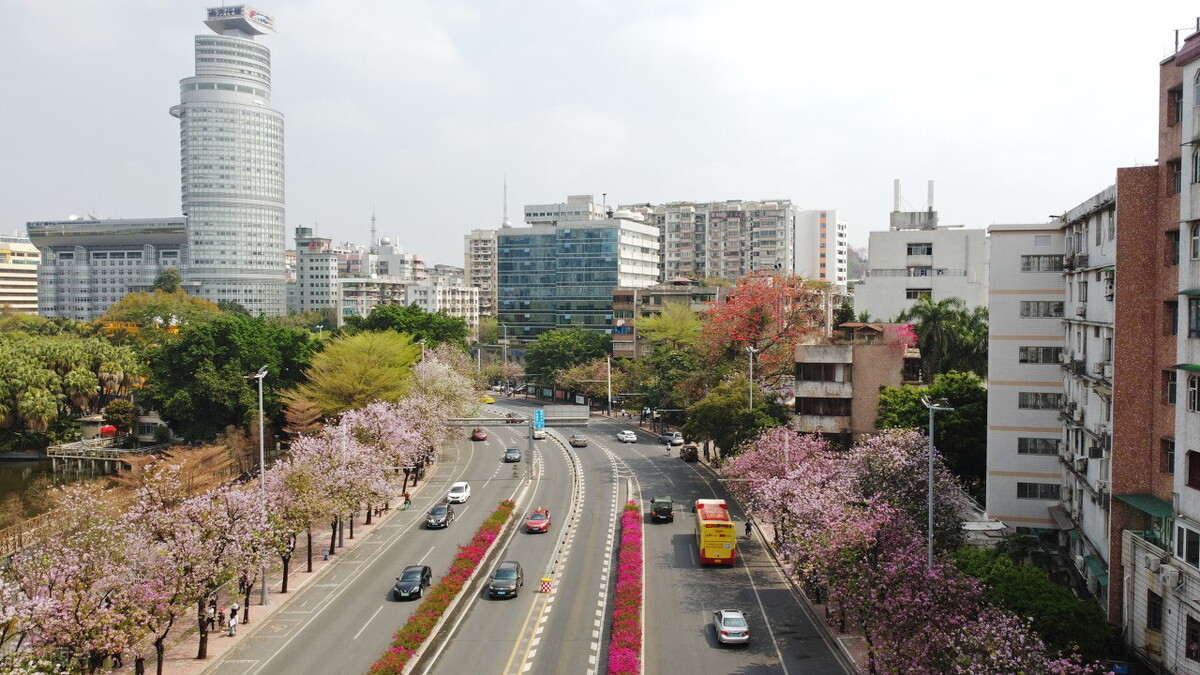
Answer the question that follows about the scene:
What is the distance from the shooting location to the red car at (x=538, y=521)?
4978 centimetres

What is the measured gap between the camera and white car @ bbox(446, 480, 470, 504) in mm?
57750

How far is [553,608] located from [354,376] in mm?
37491

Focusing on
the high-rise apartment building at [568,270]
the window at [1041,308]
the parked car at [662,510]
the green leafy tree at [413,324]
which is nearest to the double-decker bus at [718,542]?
the parked car at [662,510]

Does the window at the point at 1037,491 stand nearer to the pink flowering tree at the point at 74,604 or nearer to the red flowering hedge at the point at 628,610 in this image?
the red flowering hedge at the point at 628,610

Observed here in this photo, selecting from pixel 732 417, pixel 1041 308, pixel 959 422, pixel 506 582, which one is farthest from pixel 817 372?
pixel 506 582

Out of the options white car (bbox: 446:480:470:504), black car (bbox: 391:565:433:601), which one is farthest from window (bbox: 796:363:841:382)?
black car (bbox: 391:565:433:601)

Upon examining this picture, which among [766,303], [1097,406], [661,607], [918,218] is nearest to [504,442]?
[766,303]

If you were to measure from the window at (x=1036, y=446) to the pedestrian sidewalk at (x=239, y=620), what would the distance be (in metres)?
31.8

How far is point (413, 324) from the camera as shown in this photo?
334 ft

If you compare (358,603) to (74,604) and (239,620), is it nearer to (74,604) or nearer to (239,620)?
(239,620)

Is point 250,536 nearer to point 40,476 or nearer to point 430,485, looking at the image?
point 430,485

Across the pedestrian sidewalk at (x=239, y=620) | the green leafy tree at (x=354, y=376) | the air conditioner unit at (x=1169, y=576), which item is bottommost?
the pedestrian sidewalk at (x=239, y=620)

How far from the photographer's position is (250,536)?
3238 cm

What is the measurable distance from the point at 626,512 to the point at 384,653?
76.4 feet
